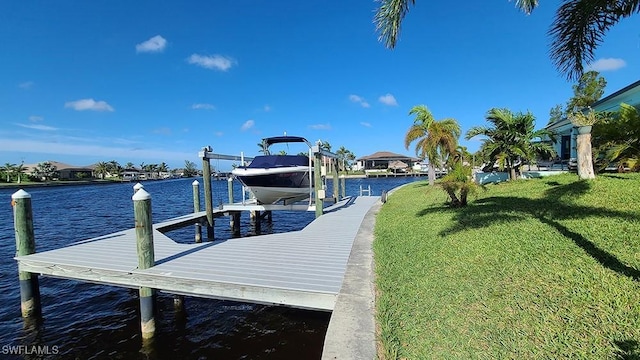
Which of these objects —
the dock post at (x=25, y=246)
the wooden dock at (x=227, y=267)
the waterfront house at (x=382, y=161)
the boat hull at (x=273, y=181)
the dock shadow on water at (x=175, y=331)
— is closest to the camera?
the wooden dock at (x=227, y=267)

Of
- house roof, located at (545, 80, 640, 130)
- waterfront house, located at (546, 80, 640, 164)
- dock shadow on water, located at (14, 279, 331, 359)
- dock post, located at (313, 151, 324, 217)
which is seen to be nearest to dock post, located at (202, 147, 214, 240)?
dock post, located at (313, 151, 324, 217)

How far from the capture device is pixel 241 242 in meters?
7.63

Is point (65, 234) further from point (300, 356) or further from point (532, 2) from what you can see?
point (532, 2)

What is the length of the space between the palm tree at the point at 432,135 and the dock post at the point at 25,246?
18904 millimetres

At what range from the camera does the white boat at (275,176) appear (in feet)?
42.0

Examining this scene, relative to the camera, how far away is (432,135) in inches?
806

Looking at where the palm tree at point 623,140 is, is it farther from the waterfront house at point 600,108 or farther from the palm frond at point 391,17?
the palm frond at point 391,17

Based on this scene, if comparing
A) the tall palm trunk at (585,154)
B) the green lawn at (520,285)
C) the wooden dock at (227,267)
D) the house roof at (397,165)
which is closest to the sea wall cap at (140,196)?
the wooden dock at (227,267)

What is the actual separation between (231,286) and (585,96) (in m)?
37.2

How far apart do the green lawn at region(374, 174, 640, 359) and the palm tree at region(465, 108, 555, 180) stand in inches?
383

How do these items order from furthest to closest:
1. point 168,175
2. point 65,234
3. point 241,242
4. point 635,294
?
point 168,175
point 65,234
point 241,242
point 635,294

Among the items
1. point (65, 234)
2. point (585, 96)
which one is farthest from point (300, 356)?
point (585, 96)

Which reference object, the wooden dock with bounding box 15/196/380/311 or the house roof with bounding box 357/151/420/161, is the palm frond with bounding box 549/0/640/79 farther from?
the house roof with bounding box 357/151/420/161

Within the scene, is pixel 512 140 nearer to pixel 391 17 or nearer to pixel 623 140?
pixel 623 140
